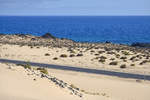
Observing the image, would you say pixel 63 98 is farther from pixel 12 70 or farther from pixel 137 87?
pixel 137 87

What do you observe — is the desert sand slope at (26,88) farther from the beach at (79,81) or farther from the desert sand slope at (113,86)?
the desert sand slope at (113,86)

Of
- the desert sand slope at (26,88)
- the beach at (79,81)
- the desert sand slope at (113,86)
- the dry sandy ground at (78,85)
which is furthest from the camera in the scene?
the desert sand slope at (113,86)

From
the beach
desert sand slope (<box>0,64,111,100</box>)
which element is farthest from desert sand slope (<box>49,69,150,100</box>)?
desert sand slope (<box>0,64,111,100</box>)

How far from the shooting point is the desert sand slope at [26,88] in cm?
1423

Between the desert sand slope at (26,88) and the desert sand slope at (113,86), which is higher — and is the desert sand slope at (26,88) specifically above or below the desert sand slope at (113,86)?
above

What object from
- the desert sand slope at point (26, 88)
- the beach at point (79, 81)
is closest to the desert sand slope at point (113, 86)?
the beach at point (79, 81)

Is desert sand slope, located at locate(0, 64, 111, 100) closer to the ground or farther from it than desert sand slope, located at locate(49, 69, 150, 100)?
farther from it

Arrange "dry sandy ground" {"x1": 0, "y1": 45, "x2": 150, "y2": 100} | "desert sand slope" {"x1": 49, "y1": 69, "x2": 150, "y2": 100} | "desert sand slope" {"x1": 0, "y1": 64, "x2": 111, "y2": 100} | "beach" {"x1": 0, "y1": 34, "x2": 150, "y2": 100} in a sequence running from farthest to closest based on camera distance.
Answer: "desert sand slope" {"x1": 49, "y1": 69, "x2": 150, "y2": 100} → "beach" {"x1": 0, "y1": 34, "x2": 150, "y2": 100} → "dry sandy ground" {"x1": 0, "y1": 45, "x2": 150, "y2": 100} → "desert sand slope" {"x1": 0, "y1": 64, "x2": 111, "y2": 100}

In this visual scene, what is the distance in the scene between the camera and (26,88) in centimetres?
1546

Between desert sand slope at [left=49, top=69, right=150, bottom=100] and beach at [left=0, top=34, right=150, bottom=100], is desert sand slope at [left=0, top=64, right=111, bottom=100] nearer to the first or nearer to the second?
beach at [left=0, top=34, right=150, bottom=100]

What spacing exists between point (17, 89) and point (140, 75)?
14165 mm

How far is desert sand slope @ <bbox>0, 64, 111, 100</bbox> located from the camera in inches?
560

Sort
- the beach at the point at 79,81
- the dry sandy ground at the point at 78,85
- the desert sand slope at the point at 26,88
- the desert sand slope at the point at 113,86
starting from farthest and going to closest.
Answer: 1. the desert sand slope at the point at 113,86
2. the beach at the point at 79,81
3. the dry sandy ground at the point at 78,85
4. the desert sand slope at the point at 26,88

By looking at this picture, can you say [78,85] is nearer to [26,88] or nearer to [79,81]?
[79,81]
